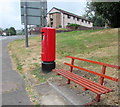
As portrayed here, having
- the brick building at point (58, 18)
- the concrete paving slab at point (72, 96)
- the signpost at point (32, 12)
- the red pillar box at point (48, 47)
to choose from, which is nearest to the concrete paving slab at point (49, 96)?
the concrete paving slab at point (72, 96)

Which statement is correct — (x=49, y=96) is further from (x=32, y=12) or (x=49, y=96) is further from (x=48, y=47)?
(x=32, y=12)

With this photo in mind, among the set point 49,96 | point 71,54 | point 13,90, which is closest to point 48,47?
point 13,90

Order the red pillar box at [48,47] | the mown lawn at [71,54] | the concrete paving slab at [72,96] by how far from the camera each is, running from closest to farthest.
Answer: the concrete paving slab at [72,96] < the red pillar box at [48,47] < the mown lawn at [71,54]

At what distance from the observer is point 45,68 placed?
516cm

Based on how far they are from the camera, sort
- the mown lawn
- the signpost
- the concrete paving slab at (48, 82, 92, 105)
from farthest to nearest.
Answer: the signpost < the mown lawn < the concrete paving slab at (48, 82, 92, 105)

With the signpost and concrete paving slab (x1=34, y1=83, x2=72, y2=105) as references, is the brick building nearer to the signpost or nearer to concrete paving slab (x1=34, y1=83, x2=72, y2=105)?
the signpost

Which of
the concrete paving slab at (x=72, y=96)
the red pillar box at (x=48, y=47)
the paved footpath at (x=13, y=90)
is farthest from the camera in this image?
the red pillar box at (x=48, y=47)

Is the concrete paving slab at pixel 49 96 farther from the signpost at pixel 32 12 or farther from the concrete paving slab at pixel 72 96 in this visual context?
the signpost at pixel 32 12

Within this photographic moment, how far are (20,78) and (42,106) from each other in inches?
86.7

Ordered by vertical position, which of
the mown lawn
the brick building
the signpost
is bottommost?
the mown lawn

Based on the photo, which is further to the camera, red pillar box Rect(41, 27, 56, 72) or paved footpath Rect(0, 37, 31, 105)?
red pillar box Rect(41, 27, 56, 72)

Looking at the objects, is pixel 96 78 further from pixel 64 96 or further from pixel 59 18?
pixel 59 18

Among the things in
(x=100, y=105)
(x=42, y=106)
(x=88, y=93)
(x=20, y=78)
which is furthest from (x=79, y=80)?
(x=20, y=78)

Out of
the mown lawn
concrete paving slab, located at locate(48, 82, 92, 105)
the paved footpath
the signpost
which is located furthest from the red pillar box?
the signpost
